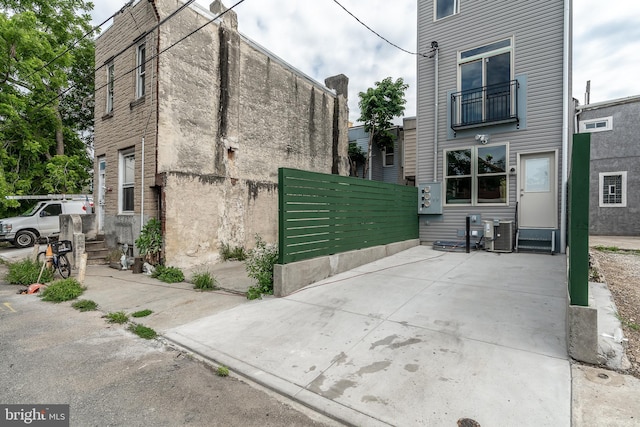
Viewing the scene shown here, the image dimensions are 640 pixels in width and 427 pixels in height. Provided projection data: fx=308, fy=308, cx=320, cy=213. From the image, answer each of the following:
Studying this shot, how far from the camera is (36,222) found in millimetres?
12625

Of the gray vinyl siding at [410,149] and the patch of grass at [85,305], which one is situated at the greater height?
the gray vinyl siding at [410,149]

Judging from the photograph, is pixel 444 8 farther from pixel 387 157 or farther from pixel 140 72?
pixel 140 72

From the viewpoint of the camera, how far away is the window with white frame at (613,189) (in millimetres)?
14602

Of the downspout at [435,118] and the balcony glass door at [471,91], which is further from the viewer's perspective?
the downspout at [435,118]

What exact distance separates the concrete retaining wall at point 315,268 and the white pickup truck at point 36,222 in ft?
39.7

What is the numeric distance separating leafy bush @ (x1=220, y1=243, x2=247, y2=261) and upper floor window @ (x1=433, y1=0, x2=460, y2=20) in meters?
10.0

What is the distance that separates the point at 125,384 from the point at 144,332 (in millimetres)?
1222

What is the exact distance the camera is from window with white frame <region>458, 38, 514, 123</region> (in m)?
9.07

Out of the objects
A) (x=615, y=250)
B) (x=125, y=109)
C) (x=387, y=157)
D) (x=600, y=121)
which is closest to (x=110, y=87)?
(x=125, y=109)

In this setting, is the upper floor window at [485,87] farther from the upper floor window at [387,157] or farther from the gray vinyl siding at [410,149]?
the upper floor window at [387,157]

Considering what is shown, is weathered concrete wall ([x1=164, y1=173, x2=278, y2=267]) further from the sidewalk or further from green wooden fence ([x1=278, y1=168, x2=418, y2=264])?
green wooden fence ([x1=278, y1=168, x2=418, y2=264])

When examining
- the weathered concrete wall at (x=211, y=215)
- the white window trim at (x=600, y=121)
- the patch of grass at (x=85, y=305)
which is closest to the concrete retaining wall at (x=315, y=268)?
the patch of grass at (x=85, y=305)

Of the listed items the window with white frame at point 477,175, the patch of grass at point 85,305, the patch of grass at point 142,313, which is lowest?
the patch of grass at point 85,305

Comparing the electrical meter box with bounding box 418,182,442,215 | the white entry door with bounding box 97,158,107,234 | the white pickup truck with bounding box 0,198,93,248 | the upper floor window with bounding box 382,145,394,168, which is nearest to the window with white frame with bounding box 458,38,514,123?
the electrical meter box with bounding box 418,182,442,215
